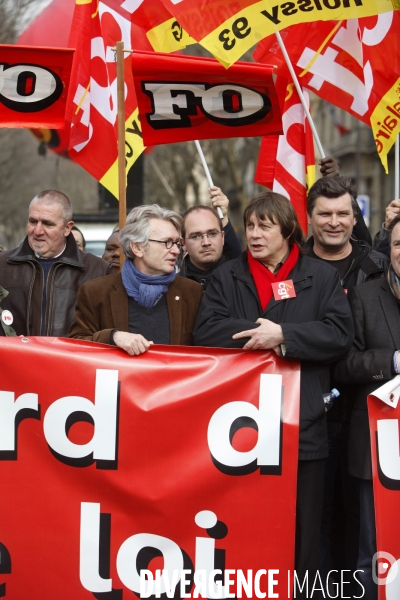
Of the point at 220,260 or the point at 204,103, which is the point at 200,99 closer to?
the point at 204,103

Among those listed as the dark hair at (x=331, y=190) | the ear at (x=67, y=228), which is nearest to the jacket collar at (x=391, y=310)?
the dark hair at (x=331, y=190)

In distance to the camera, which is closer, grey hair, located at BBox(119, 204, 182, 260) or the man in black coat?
the man in black coat

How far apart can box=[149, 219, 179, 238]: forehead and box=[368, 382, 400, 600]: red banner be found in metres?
1.30

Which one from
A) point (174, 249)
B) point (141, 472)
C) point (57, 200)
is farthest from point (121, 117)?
point (141, 472)

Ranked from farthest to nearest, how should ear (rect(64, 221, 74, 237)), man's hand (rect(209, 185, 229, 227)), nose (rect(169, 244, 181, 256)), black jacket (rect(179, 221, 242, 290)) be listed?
man's hand (rect(209, 185, 229, 227))
black jacket (rect(179, 221, 242, 290))
ear (rect(64, 221, 74, 237))
nose (rect(169, 244, 181, 256))

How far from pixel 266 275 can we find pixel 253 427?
0.74 metres

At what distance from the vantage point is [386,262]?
17.3 feet

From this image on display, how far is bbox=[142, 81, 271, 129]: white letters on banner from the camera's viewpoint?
5952mm

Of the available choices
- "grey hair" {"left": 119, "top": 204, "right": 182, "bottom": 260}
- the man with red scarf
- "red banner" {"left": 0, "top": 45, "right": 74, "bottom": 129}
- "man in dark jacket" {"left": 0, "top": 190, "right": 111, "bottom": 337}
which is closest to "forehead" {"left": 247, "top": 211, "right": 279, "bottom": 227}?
the man with red scarf

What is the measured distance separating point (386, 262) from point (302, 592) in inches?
71.4

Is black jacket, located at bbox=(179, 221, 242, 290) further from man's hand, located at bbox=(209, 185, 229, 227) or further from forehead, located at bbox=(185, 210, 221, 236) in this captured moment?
forehead, located at bbox=(185, 210, 221, 236)

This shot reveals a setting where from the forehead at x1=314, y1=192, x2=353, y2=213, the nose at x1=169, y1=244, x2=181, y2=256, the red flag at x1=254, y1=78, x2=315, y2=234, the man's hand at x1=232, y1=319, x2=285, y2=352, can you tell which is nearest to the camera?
the man's hand at x1=232, y1=319, x2=285, y2=352

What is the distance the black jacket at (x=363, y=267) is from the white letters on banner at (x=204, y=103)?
119 cm

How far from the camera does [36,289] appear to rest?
5.52m
